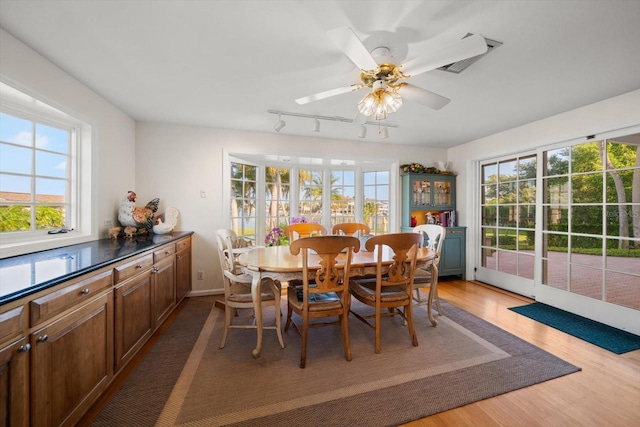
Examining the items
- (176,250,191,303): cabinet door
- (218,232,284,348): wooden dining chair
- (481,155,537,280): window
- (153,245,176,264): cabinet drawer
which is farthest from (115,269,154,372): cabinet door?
(481,155,537,280): window

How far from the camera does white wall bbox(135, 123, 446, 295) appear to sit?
3363 millimetres

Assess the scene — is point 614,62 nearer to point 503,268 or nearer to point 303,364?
point 503,268

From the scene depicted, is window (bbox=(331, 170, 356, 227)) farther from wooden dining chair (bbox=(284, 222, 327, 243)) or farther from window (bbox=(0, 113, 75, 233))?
window (bbox=(0, 113, 75, 233))

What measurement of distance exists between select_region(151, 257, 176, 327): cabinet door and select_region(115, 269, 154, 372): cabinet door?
3.7 inches

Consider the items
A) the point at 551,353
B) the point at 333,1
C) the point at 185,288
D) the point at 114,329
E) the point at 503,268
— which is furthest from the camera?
the point at 503,268

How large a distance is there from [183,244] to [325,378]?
225 cm

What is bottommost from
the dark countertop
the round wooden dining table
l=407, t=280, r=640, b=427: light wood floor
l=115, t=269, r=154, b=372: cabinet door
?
l=407, t=280, r=640, b=427: light wood floor

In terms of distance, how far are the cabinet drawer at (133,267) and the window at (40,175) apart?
0.68m

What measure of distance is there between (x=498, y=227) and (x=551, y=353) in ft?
7.18

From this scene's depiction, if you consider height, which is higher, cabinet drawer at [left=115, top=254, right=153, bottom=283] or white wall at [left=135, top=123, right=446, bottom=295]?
white wall at [left=135, top=123, right=446, bottom=295]

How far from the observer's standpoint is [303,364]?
194 cm

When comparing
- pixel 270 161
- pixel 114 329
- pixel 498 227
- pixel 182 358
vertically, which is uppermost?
pixel 270 161

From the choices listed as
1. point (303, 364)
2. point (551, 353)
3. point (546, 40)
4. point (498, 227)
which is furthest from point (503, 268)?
point (303, 364)

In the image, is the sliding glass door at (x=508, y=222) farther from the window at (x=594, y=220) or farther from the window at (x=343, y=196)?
the window at (x=343, y=196)
